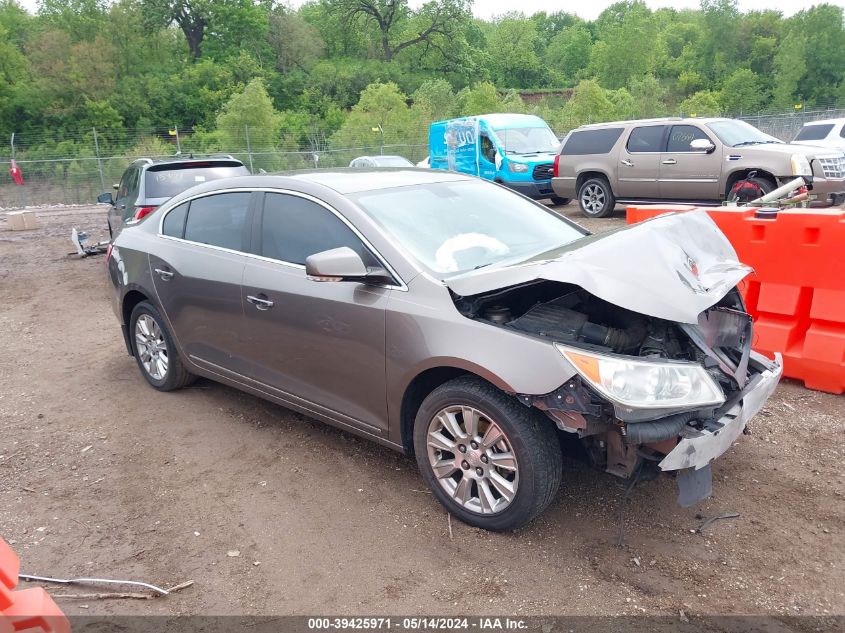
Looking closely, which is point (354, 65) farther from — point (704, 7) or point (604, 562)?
point (604, 562)

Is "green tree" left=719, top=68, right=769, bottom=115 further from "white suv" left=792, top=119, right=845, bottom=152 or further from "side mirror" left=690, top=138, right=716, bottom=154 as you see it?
"side mirror" left=690, top=138, right=716, bottom=154

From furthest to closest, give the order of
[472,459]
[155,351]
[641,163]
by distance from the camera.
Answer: [641,163] < [155,351] < [472,459]

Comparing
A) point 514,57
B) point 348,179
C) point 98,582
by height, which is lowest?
point 98,582

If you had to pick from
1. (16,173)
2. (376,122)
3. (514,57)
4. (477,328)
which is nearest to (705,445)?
(477,328)

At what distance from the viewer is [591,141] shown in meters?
13.6

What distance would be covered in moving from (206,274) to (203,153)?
2562 cm

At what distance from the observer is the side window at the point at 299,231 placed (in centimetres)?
373

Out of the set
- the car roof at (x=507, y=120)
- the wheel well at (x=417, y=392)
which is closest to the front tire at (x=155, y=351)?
the wheel well at (x=417, y=392)

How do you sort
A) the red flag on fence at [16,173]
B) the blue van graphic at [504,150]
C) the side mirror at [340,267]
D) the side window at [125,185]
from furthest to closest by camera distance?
the red flag on fence at [16,173] < the blue van graphic at [504,150] < the side window at [125,185] < the side mirror at [340,267]

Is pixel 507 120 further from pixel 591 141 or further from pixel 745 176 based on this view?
pixel 745 176

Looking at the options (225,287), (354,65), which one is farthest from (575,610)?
(354,65)

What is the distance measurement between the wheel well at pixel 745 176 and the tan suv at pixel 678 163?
0.02 meters

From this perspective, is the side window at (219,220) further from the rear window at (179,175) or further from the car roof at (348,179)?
the rear window at (179,175)

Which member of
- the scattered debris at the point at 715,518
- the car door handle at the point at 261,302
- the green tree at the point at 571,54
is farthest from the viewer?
the green tree at the point at 571,54
